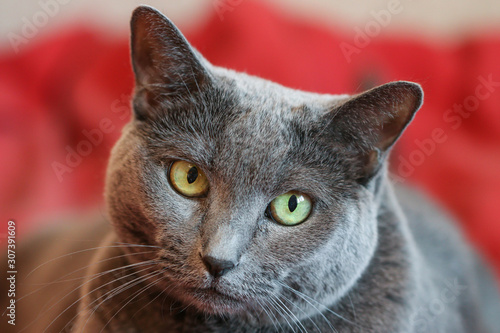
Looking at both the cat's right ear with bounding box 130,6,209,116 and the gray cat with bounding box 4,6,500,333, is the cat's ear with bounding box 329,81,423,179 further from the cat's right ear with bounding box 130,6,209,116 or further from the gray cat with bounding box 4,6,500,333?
the cat's right ear with bounding box 130,6,209,116

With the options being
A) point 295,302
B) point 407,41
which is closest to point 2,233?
point 295,302

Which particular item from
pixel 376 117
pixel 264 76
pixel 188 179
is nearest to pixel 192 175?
pixel 188 179

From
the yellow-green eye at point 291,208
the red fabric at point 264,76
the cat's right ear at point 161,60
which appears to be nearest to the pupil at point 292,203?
the yellow-green eye at point 291,208

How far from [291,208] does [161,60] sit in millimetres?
325

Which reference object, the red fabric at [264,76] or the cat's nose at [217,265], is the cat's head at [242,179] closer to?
the cat's nose at [217,265]

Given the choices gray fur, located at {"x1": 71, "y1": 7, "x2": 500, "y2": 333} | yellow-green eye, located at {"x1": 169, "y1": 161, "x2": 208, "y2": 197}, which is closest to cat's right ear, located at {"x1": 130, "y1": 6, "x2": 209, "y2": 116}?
gray fur, located at {"x1": 71, "y1": 7, "x2": 500, "y2": 333}

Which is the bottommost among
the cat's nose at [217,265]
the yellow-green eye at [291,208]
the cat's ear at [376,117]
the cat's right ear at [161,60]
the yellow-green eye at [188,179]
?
the cat's nose at [217,265]

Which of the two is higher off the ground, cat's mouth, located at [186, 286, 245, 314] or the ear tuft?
the ear tuft

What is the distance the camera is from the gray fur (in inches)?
26.7

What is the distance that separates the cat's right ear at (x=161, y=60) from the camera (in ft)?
2.35

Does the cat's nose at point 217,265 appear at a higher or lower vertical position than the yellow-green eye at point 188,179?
lower

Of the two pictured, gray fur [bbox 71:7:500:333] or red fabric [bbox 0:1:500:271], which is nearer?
gray fur [bbox 71:7:500:333]

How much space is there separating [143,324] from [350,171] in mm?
439

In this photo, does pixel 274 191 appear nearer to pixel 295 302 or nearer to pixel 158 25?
pixel 295 302
